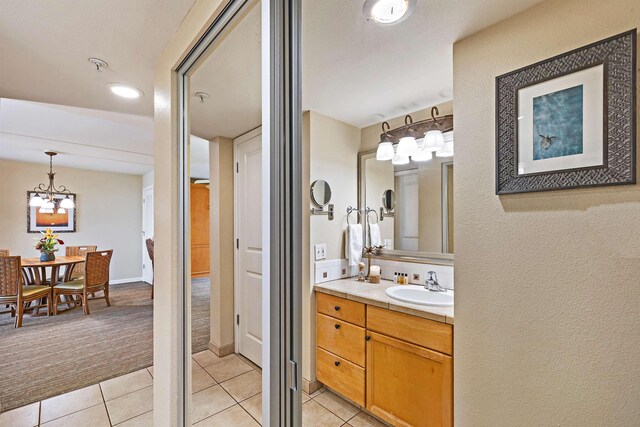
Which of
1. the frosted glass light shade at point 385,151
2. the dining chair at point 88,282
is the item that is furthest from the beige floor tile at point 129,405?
the frosted glass light shade at point 385,151

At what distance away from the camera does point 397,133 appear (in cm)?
226

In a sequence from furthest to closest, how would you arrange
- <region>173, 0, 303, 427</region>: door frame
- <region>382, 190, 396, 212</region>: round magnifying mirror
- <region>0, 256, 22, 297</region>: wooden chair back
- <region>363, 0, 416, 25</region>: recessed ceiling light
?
<region>0, 256, 22, 297</region>: wooden chair back → <region>382, 190, 396, 212</region>: round magnifying mirror → <region>363, 0, 416, 25</region>: recessed ceiling light → <region>173, 0, 303, 427</region>: door frame

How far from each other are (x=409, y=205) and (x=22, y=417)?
3118 mm

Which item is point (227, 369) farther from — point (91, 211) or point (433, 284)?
point (91, 211)

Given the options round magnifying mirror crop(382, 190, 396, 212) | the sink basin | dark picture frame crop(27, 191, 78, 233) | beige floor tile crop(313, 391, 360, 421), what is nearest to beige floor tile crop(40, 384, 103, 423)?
beige floor tile crop(313, 391, 360, 421)

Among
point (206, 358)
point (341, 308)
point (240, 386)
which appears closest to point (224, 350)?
point (206, 358)

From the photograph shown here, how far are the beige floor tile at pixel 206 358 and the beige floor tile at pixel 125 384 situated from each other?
381 mm

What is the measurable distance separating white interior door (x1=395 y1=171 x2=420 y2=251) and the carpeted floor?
158 cm

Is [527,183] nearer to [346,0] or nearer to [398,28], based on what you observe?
[398,28]

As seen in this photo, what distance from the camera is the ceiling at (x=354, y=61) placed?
1181 millimetres

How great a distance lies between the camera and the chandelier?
15.3 ft

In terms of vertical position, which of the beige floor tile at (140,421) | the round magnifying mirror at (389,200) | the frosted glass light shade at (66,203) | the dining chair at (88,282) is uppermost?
the frosted glass light shade at (66,203)

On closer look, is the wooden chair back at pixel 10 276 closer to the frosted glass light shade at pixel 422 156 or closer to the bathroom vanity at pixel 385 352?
the bathroom vanity at pixel 385 352

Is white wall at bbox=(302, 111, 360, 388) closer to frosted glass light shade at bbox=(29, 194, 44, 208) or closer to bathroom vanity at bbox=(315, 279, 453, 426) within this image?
bathroom vanity at bbox=(315, 279, 453, 426)
